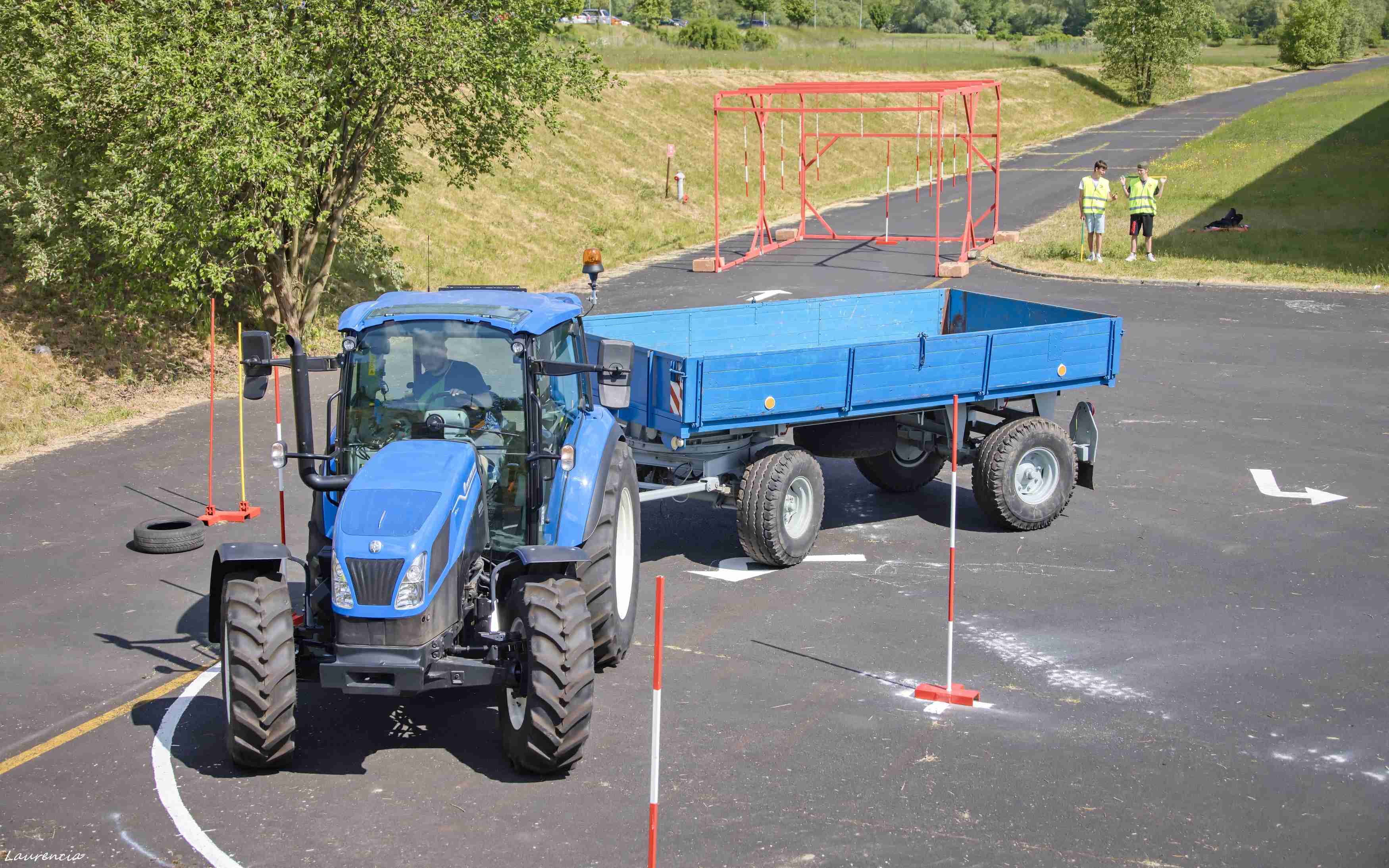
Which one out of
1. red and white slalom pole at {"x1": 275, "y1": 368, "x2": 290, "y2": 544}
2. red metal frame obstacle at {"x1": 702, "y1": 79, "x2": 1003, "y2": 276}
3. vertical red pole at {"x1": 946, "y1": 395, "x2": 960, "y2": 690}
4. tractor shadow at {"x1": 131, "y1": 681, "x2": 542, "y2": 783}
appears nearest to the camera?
tractor shadow at {"x1": 131, "y1": 681, "x2": 542, "y2": 783}

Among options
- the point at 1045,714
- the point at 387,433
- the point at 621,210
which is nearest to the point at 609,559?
the point at 387,433

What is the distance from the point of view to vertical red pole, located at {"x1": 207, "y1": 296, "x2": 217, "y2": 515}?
12.6 m

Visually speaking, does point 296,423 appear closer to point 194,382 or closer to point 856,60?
→ point 194,382

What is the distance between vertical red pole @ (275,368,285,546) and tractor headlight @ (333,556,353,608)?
127 cm

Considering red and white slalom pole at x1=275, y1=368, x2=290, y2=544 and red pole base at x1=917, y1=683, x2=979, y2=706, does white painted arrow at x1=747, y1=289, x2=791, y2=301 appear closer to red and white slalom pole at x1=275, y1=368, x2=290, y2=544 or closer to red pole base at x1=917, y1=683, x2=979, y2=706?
red and white slalom pole at x1=275, y1=368, x2=290, y2=544

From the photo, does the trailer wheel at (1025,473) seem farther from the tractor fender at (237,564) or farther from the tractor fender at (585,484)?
the tractor fender at (237,564)

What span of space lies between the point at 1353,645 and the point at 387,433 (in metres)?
6.77

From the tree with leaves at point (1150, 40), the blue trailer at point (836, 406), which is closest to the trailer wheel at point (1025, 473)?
the blue trailer at point (836, 406)

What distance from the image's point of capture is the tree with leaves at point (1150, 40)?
69.2 m

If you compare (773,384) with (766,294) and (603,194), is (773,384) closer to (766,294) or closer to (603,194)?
(766,294)

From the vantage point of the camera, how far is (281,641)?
23.1 ft

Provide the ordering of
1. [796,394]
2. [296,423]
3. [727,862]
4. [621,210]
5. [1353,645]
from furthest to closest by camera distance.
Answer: [621,210]
[796,394]
[1353,645]
[296,423]
[727,862]

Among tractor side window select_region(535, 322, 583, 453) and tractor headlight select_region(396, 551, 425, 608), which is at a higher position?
tractor side window select_region(535, 322, 583, 453)

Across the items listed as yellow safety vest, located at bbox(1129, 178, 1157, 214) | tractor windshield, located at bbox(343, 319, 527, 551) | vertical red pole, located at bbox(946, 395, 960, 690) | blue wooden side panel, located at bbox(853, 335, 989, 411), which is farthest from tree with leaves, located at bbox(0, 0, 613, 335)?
yellow safety vest, located at bbox(1129, 178, 1157, 214)
